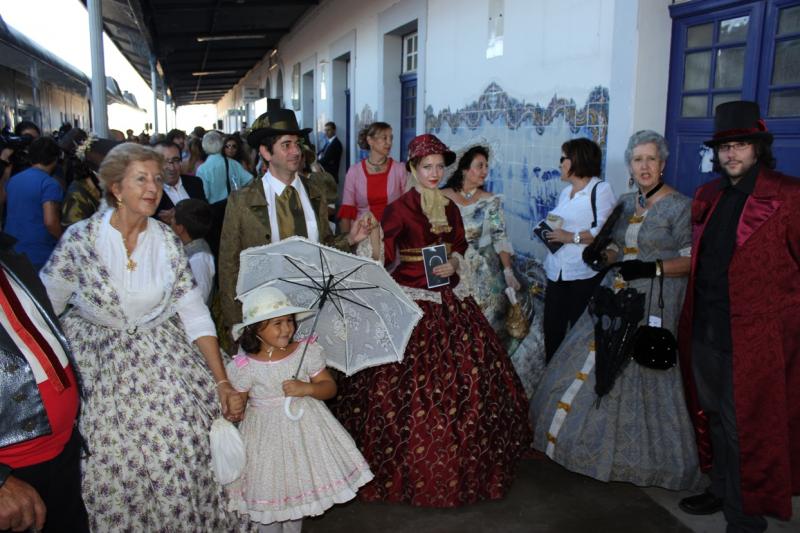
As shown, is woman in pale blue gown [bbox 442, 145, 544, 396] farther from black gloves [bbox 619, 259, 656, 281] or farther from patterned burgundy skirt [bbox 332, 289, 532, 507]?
black gloves [bbox 619, 259, 656, 281]

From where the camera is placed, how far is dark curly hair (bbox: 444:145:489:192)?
14.9 ft

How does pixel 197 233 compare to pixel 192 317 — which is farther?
pixel 197 233

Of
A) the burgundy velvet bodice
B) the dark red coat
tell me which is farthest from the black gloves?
the burgundy velvet bodice

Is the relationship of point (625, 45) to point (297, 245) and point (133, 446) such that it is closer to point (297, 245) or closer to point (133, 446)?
point (297, 245)

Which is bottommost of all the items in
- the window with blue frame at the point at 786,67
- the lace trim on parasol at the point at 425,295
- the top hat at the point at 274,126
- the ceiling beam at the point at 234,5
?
the lace trim on parasol at the point at 425,295

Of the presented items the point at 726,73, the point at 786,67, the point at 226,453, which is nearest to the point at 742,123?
the point at 786,67

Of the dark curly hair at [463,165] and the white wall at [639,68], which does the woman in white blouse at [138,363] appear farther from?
the white wall at [639,68]

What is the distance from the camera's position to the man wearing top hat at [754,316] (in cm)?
278

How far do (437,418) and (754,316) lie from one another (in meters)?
1.50

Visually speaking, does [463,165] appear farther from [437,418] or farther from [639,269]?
[437,418]

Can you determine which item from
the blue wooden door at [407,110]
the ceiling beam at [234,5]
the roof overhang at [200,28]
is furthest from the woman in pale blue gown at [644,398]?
the ceiling beam at [234,5]

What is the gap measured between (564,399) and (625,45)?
2338mm

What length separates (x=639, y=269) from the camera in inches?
130

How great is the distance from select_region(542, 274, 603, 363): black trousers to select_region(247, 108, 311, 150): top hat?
2.00 m
